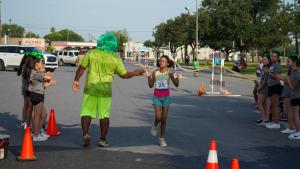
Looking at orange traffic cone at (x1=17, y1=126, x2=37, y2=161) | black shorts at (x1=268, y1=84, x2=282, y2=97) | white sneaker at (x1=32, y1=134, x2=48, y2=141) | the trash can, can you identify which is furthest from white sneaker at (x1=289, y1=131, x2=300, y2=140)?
the trash can

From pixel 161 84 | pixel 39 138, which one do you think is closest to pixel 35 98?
pixel 39 138

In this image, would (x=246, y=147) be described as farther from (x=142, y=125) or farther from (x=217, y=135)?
(x=142, y=125)

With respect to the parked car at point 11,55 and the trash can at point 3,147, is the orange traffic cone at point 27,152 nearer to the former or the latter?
the trash can at point 3,147

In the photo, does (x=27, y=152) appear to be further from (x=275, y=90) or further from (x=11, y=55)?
(x=11, y=55)

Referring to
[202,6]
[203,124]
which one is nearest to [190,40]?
[202,6]

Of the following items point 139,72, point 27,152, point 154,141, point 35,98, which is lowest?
point 154,141

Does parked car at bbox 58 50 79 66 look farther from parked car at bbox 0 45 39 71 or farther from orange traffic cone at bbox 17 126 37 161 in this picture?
orange traffic cone at bbox 17 126 37 161

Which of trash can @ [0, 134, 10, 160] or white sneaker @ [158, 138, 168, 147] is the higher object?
trash can @ [0, 134, 10, 160]

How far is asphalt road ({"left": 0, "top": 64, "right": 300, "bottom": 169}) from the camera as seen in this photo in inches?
278

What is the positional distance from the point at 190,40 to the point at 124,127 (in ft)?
229

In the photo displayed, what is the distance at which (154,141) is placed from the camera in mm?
8891

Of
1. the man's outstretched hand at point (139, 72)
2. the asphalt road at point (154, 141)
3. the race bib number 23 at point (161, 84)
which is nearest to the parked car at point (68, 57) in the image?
the asphalt road at point (154, 141)

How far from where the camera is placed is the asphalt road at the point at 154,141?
23.2 feet

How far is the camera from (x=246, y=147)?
336 inches
